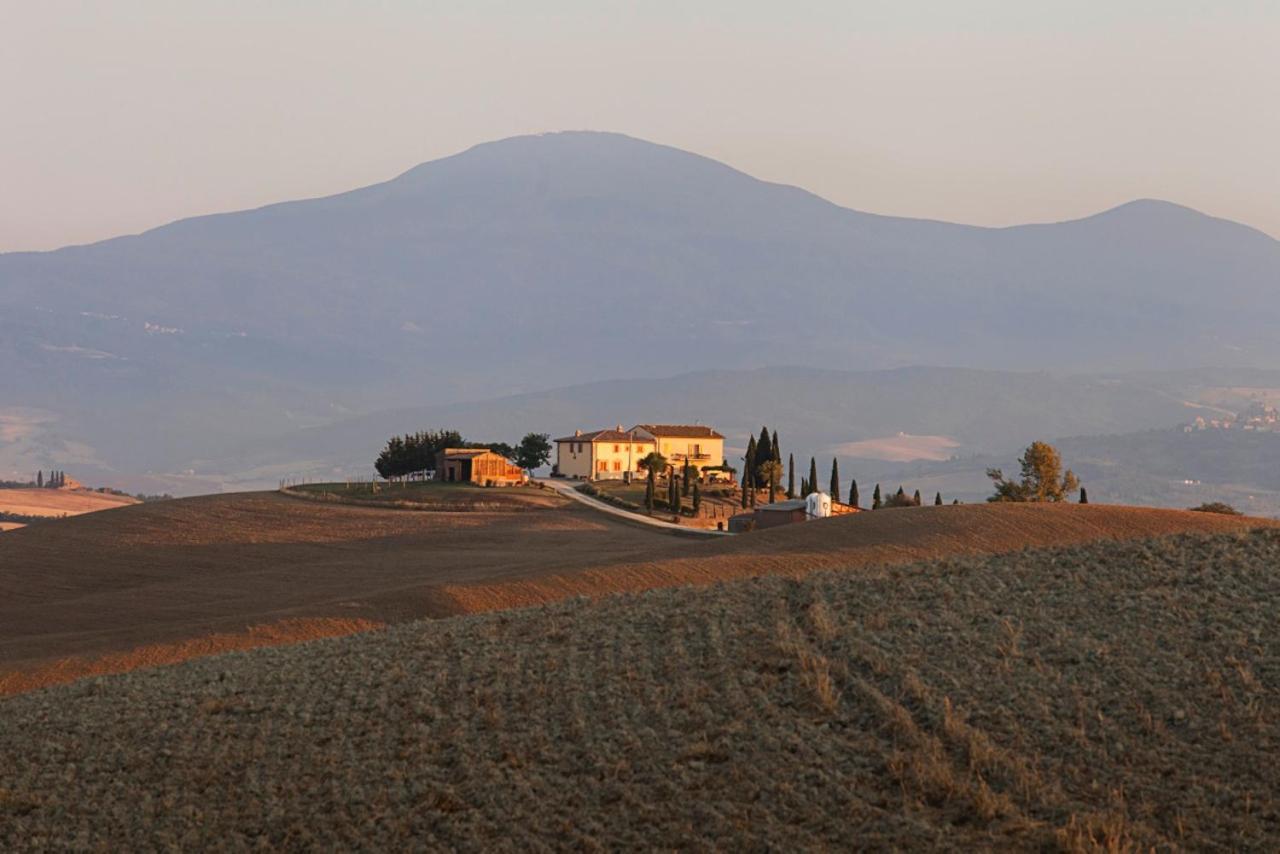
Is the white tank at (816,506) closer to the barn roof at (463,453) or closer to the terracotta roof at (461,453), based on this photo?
the barn roof at (463,453)

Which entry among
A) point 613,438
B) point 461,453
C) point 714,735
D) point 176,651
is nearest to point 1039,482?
point 613,438

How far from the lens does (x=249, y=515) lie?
9544cm

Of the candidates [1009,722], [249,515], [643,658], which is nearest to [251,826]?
[643,658]

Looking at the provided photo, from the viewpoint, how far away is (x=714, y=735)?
25.6m

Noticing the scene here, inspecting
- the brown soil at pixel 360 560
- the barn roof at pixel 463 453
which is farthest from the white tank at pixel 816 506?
the barn roof at pixel 463 453

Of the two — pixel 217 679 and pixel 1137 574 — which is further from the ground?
pixel 1137 574

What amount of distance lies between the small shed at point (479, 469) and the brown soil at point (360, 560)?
17.1 m

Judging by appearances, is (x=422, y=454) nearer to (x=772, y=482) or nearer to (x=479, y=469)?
(x=479, y=469)

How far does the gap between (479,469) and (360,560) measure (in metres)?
41.1

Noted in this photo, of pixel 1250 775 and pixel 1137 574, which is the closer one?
pixel 1250 775

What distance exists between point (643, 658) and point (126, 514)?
237ft

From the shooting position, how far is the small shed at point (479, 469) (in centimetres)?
11425

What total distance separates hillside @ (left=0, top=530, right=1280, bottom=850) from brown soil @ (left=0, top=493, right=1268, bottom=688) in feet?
37.3

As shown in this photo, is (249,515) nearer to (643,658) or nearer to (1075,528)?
(1075,528)
